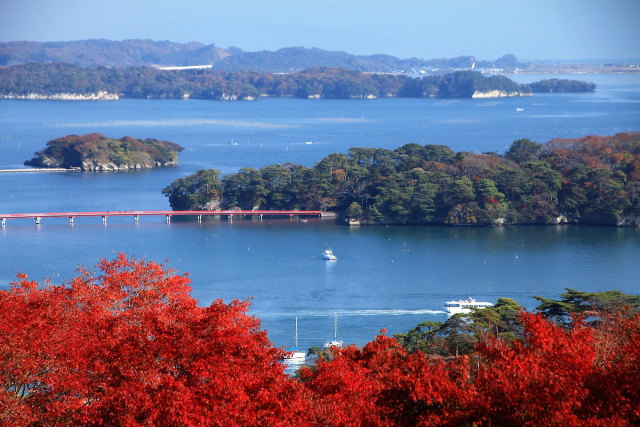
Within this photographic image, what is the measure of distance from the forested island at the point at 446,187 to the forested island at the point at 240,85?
77.0 m

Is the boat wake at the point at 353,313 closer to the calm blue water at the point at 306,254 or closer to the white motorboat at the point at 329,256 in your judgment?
the calm blue water at the point at 306,254

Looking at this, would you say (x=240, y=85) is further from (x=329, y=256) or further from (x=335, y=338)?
(x=335, y=338)

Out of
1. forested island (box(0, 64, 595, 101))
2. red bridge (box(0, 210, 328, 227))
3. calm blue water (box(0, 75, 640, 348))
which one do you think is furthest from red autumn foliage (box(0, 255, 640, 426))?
forested island (box(0, 64, 595, 101))

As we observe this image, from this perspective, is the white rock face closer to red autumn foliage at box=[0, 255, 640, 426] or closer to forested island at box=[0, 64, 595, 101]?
forested island at box=[0, 64, 595, 101]

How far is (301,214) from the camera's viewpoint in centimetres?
2922

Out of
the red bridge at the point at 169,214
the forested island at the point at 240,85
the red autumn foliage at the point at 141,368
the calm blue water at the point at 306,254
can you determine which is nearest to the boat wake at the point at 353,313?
the calm blue water at the point at 306,254

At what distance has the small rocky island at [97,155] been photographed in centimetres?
4319

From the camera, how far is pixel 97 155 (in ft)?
142

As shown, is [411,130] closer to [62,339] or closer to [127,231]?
[127,231]

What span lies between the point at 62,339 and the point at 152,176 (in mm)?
34042

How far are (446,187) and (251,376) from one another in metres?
22.4

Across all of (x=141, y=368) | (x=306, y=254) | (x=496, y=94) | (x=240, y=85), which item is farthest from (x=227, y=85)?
(x=141, y=368)

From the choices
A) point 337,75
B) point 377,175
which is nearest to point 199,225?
point 377,175

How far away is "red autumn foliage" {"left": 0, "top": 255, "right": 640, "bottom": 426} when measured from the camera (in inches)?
220
